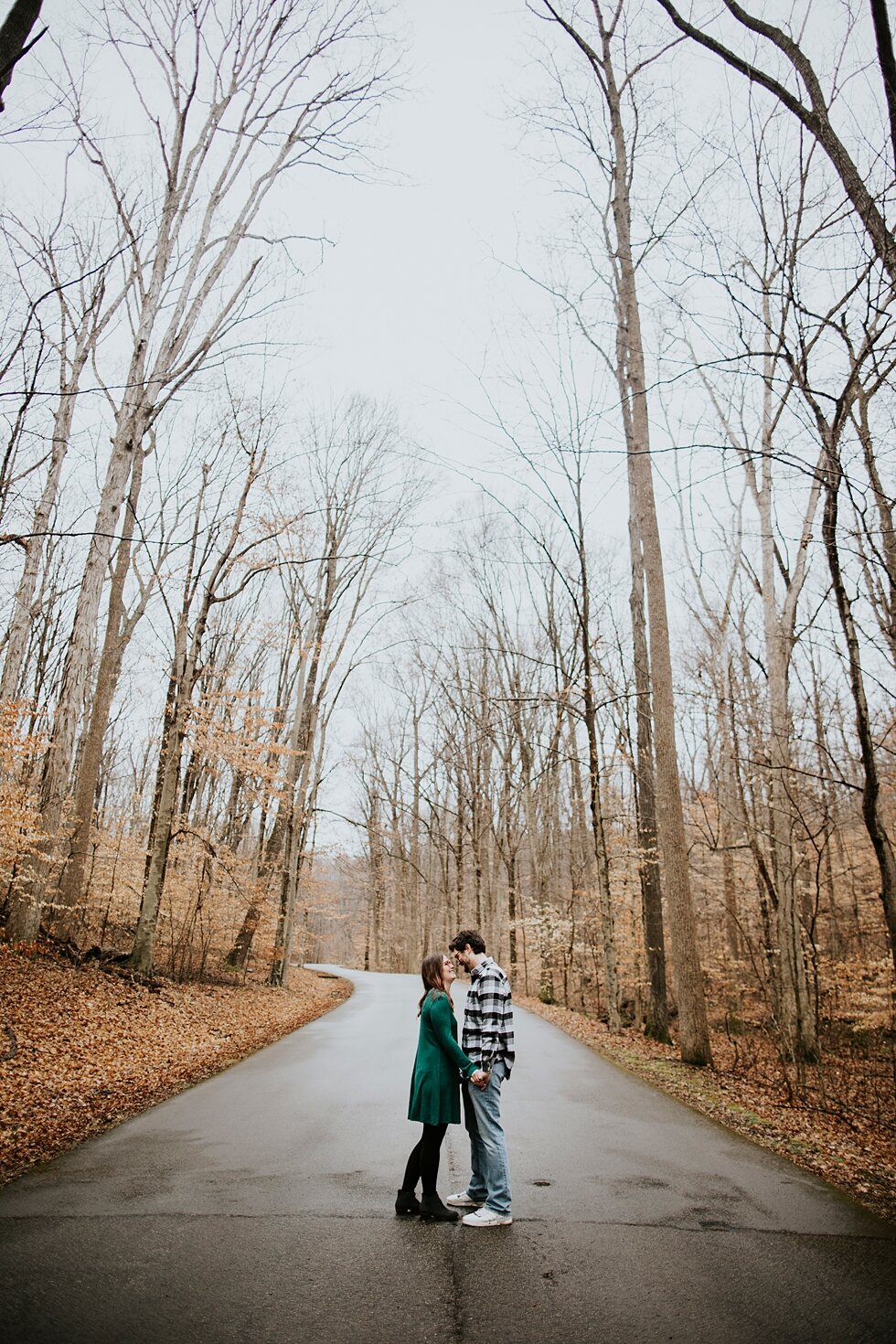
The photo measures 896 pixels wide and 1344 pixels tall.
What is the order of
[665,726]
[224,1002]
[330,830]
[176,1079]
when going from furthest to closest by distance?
[330,830] < [224,1002] < [665,726] < [176,1079]

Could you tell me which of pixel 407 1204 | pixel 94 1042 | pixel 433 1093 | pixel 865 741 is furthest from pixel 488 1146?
pixel 94 1042

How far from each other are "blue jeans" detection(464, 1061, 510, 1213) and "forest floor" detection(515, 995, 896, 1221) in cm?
237

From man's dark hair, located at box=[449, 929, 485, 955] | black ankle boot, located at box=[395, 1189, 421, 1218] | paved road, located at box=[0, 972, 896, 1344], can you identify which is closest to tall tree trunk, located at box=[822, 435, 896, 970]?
paved road, located at box=[0, 972, 896, 1344]

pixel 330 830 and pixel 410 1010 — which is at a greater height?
pixel 330 830

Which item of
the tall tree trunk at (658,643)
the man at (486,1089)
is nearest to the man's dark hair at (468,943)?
the man at (486,1089)

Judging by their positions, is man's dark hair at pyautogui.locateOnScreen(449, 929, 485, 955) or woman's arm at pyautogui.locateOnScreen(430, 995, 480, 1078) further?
man's dark hair at pyautogui.locateOnScreen(449, 929, 485, 955)

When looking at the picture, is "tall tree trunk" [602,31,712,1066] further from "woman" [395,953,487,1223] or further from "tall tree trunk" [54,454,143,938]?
"tall tree trunk" [54,454,143,938]

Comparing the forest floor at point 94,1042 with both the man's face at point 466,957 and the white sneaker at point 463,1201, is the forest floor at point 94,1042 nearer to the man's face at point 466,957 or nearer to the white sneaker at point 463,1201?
the white sneaker at point 463,1201

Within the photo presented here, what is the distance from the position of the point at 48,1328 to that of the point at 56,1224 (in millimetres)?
1133

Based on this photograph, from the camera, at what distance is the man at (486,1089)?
12.9 feet

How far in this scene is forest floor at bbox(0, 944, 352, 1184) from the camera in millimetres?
5598

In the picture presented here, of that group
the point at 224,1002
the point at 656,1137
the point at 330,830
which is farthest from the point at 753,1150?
the point at 330,830

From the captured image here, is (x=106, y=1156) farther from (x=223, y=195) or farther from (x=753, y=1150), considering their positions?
(x=223, y=195)

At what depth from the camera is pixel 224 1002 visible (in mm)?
13484
